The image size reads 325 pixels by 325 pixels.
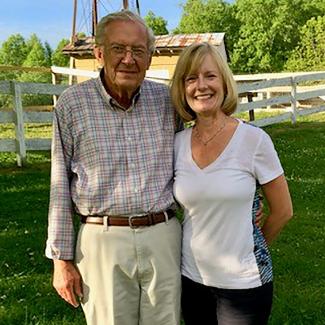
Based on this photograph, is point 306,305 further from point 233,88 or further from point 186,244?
point 233,88

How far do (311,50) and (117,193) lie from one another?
1781 inches

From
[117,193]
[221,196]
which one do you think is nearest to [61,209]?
[117,193]

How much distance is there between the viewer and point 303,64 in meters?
45.6

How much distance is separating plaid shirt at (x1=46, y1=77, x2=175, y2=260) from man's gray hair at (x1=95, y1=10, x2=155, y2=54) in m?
0.22

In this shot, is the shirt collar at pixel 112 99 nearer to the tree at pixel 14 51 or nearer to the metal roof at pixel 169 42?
the metal roof at pixel 169 42

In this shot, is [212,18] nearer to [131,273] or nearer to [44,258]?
[44,258]

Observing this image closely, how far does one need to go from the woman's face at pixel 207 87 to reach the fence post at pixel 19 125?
21.4 feet

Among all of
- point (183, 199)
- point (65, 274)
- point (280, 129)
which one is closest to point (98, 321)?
point (65, 274)

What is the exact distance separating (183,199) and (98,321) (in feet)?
2.28

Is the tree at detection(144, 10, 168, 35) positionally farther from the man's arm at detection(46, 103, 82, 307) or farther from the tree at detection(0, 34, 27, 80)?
the man's arm at detection(46, 103, 82, 307)

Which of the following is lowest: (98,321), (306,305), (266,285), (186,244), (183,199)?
(306,305)

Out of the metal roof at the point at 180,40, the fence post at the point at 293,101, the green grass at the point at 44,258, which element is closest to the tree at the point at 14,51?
the metal roof at the point at 180,40

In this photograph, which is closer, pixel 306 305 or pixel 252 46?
pixel 306 305

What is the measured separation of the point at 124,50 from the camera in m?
2.47
